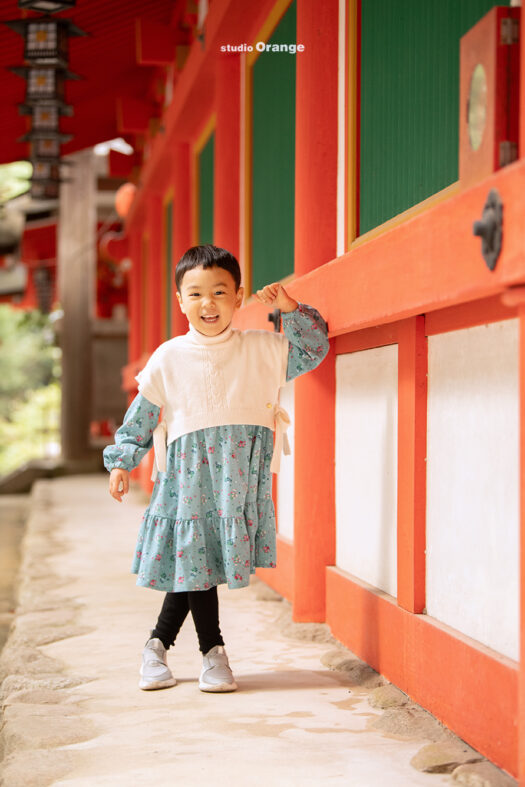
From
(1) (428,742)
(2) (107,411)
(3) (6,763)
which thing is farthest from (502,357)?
(2) (107,411)

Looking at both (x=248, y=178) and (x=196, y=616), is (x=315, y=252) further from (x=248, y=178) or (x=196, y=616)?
(x=248, y=178)

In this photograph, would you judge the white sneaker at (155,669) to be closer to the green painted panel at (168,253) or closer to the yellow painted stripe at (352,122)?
the yellow painted stripe at (352,122)

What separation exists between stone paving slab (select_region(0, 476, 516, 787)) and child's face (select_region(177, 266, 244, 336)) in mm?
1012

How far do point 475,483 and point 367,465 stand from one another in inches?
32.7

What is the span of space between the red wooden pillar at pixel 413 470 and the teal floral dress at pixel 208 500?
10.6 inches

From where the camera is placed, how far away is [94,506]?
8148 mm

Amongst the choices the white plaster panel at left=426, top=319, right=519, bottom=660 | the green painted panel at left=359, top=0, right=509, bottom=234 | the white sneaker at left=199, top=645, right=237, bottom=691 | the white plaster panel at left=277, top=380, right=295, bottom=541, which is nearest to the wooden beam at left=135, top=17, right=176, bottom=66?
the white plaster panel at left=277, top=380, right=295, bottom=541

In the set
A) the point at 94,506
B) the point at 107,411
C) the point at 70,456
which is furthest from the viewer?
the point at 107,411

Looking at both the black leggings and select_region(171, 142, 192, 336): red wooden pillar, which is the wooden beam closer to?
select_region(171, 142, 192, 336): red wooden pillar

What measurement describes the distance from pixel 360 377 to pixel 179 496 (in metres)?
0.82

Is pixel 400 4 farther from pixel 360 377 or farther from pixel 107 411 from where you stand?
pixel 107 411

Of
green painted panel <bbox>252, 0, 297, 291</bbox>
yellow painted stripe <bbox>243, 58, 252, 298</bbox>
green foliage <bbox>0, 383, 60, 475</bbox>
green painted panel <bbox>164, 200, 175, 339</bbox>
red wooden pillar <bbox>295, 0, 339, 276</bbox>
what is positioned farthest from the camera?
green foliage <bbox>0, 383, 60, 475</bbox>

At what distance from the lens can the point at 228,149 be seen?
4.95m

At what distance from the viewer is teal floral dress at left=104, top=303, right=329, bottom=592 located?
2.55m
